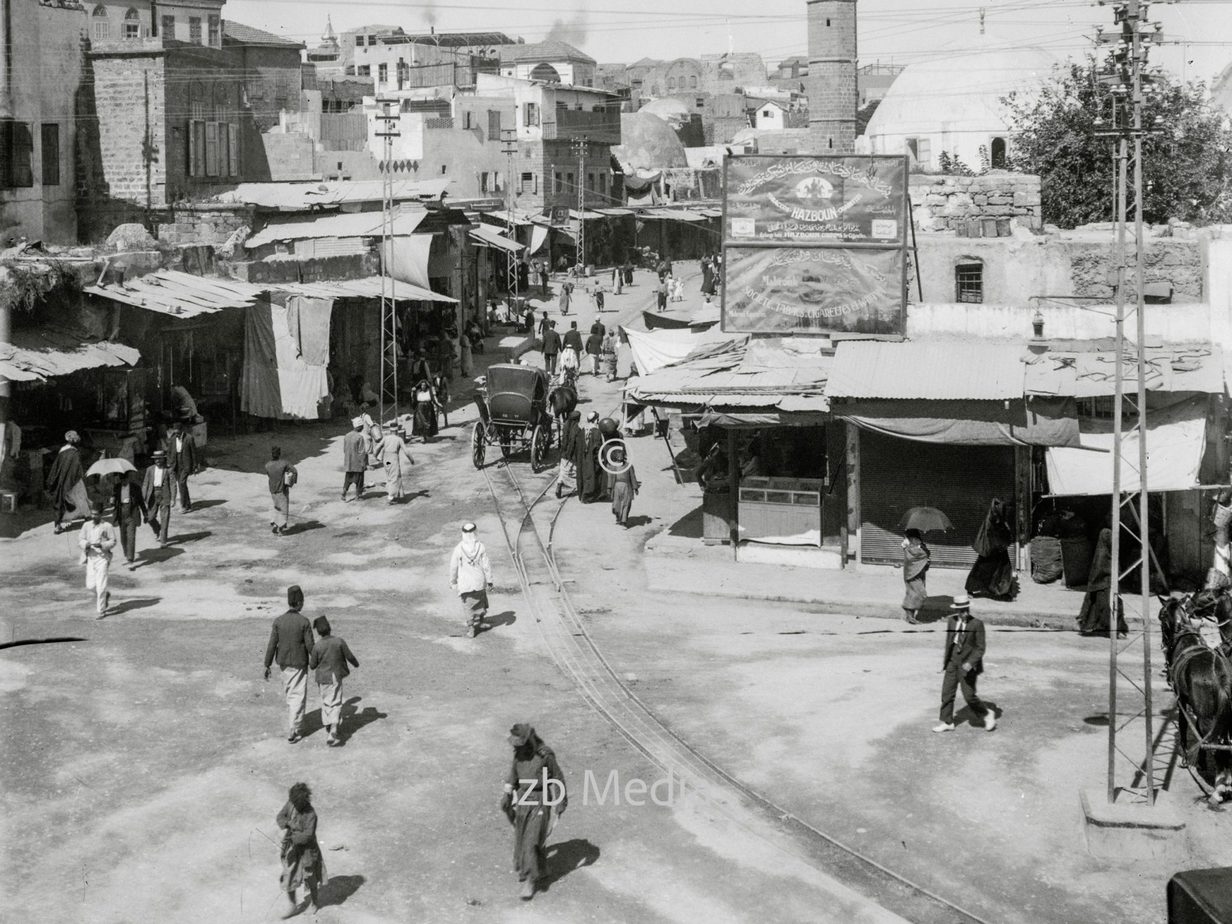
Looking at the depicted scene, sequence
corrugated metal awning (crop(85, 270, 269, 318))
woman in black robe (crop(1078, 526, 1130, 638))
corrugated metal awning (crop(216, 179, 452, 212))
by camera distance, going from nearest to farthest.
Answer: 1. woman in black robe (crop(1078, 526, 1130, 638))
2. corrugated metal awning (crop(85, 270, 269, 318))
3. corrugated metal awning (crop(216, 179, 452, 212))

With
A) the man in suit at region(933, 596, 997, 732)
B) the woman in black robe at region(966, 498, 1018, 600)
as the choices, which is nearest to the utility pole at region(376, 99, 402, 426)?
the woman in black robe at region(966, 498, 1018, 600)

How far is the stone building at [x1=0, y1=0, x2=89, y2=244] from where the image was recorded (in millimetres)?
41000

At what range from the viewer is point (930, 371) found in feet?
66.8

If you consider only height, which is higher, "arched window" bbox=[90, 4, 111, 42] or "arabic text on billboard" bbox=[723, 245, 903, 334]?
"arched window" bbox=[90, 4, 111, 42]

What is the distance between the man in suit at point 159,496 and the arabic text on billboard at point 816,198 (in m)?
8.82

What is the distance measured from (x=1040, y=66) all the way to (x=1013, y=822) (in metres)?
53.4

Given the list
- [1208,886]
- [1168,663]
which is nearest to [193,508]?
[1168,663]

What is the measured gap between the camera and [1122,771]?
514 inches

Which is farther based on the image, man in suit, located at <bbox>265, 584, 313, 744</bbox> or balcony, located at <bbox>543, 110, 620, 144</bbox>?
balcony, located at <bbox>543, 110, 620, 144</bbox>

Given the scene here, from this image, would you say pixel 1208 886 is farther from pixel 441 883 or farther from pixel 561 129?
pixel 561 129

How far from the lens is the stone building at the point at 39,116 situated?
135 ft

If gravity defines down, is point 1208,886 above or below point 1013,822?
above

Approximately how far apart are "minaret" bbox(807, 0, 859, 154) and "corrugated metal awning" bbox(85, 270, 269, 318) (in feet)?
110

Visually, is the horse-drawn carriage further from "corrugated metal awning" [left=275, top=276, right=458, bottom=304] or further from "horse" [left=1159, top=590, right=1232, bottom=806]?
"horse" [left=1159, top=590, right=1232, bottom=806]
